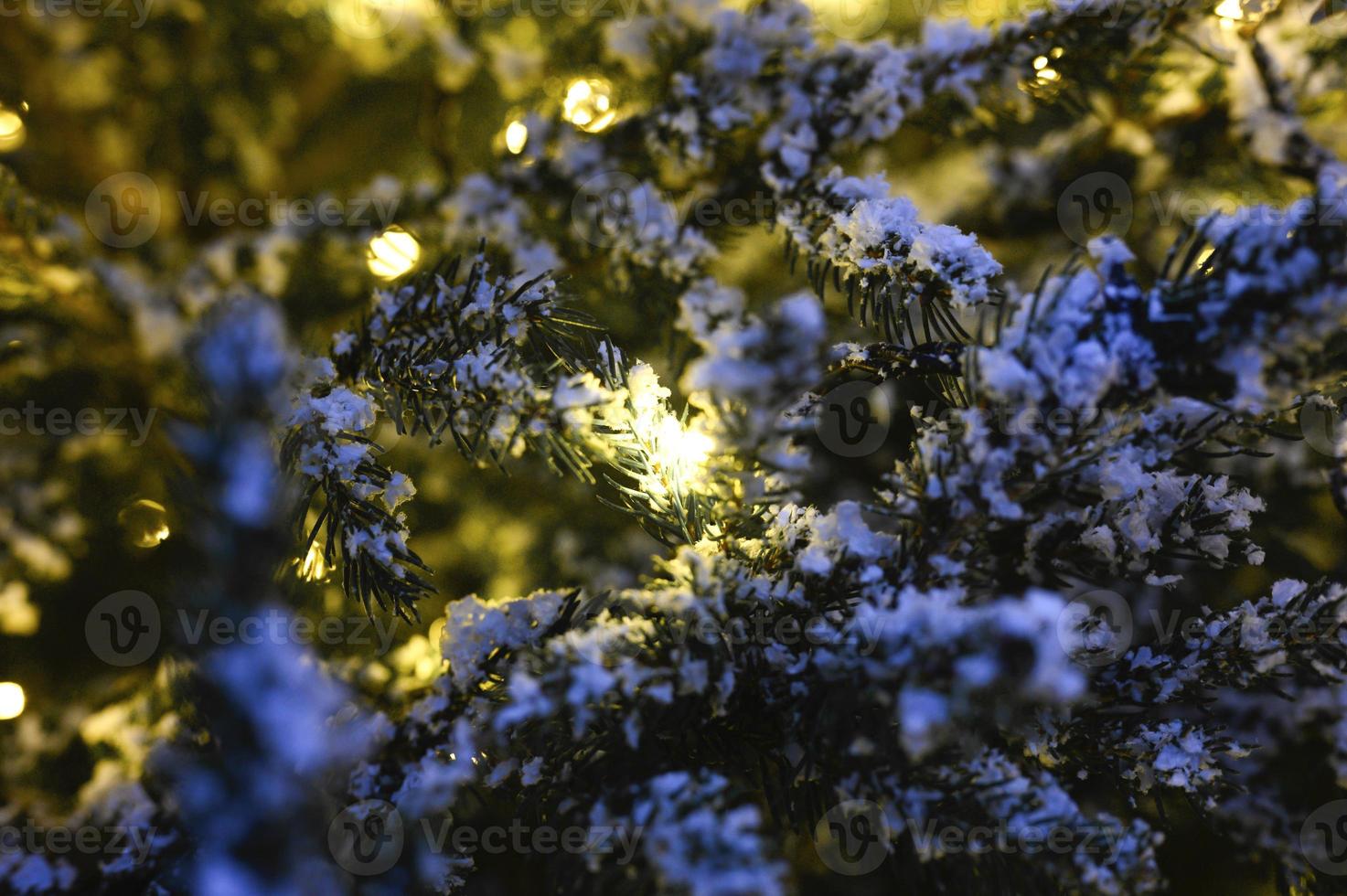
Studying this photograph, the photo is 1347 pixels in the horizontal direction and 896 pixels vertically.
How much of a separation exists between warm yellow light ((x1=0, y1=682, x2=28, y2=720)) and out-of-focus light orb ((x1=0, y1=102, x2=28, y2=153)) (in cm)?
86

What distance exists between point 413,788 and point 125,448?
1.08m

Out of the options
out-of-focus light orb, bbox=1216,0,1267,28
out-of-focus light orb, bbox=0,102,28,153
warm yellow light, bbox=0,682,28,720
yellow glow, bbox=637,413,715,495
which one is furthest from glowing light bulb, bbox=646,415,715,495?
out-of-focus light orb, bbox=0,102,28,153

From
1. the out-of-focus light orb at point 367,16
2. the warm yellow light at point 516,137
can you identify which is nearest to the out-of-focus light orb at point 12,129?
the out-of-focus light orb at point 367,16

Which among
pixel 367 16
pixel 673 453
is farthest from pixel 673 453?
pixel 367 16

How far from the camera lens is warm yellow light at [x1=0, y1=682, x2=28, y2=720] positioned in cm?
111

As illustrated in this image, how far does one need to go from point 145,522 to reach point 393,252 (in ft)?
1.81

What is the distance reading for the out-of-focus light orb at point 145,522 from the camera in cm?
109

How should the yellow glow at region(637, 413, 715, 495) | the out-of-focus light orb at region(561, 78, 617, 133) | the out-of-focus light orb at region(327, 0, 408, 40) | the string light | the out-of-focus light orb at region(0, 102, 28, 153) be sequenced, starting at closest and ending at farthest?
the yellow glow at region(637, 413, 715, 495), the string light, the out-of-focus light orb at region(561, 78, 617, 133), the out-of-focus light orb at region(0, 102, 28, 153), the out-of-focus light orb at region(327, 0, 408, 40)

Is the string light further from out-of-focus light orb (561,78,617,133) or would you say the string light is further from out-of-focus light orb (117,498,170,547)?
out-of-focus light orb (117,498,170,547)

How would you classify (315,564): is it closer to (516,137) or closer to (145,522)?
(145,522)

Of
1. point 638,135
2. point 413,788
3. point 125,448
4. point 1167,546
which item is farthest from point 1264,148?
point 125,448

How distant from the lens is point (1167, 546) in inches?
24.6

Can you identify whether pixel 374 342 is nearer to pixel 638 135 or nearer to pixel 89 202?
pixel 638 135

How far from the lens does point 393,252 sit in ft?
3.60
